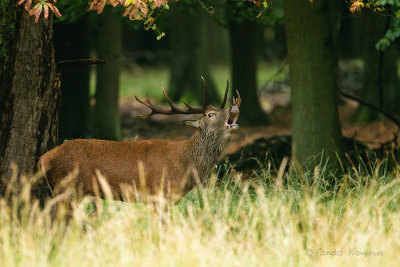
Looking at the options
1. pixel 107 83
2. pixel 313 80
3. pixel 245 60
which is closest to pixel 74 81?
pixel 107 83

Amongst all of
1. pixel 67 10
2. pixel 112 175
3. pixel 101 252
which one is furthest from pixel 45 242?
pixel 67 10

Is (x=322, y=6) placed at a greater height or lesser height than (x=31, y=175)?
greater

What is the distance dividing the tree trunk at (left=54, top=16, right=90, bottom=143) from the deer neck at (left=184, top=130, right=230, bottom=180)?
5.09 meters

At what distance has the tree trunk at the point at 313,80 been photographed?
8.38 meters

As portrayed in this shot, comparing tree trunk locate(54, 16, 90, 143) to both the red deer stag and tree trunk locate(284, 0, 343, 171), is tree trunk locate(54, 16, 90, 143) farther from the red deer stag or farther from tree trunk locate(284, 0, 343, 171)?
the red deer stag

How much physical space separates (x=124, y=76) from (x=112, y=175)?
24.3m

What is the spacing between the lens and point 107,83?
1178 cm

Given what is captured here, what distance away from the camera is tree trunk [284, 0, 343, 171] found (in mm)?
8375

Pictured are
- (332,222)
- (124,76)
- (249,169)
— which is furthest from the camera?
(124,76)

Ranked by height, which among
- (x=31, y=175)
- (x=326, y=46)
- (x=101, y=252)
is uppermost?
(x=326, y=46)

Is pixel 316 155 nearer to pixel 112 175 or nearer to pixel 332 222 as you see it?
pixel 332 222

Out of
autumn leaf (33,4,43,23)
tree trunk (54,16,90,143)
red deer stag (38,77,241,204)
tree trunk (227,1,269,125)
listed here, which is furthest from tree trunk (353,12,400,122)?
autumn leaf (33,4,43,23)

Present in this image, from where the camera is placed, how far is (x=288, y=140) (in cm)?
986

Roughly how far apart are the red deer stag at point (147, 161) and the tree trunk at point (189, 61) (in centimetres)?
1114
